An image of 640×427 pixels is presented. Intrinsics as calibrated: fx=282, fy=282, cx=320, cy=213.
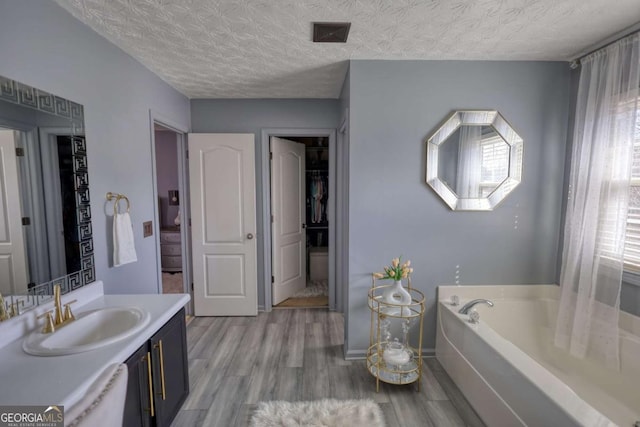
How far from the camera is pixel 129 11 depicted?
1.61m

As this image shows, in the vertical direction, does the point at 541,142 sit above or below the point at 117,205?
above

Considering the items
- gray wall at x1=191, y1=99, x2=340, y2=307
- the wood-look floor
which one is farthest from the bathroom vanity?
gray wall at x1=191, y1=99, x2=340, y2=307

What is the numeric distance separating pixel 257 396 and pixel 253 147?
7.65 ft

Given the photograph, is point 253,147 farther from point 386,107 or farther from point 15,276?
point 15,276

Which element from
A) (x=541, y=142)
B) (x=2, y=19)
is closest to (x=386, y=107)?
(x=541, y=142)

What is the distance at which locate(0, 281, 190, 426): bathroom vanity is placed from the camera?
96cm

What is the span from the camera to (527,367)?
4.89 feet

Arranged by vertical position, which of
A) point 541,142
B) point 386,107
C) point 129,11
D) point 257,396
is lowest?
point 257,396

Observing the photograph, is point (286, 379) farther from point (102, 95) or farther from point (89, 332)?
point (102, 95)

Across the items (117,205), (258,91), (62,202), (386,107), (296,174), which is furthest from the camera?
(296,174)

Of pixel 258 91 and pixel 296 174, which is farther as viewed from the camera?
pixel 296 174

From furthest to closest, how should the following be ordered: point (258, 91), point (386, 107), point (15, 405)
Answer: point (258, 91) → point (386, 107) → point (15, 405)

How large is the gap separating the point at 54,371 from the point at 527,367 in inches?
84.0

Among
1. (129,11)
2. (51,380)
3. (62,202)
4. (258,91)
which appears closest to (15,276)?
(62,202)
